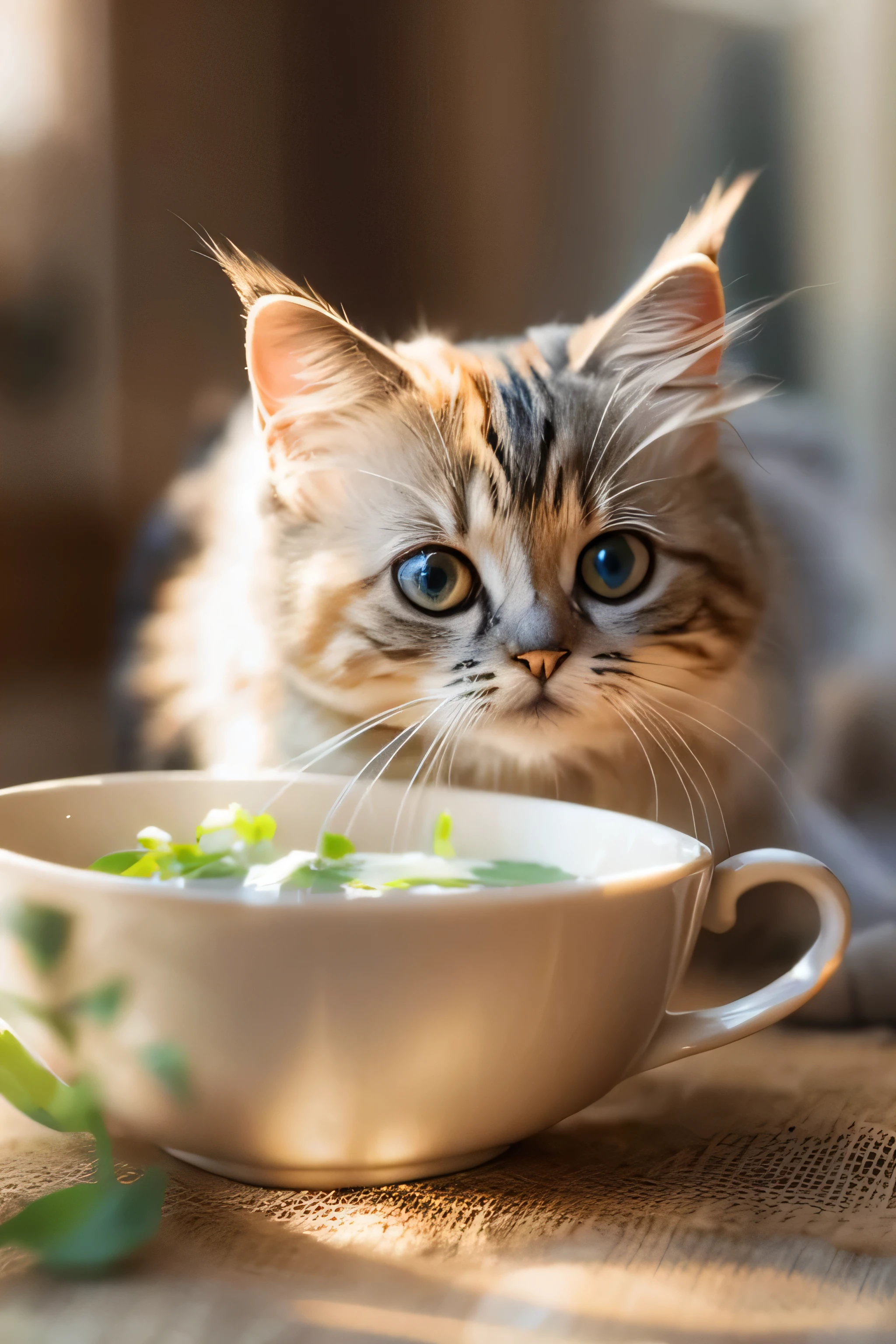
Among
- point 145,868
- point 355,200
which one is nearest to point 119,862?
point 145,868

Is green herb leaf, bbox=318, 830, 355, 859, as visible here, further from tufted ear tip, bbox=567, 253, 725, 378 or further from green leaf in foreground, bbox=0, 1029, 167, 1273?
tufted ear tip, bbox=567, 253, 725, 378

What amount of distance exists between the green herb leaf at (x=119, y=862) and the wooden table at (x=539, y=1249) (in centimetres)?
14

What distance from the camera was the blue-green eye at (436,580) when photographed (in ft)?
2.38

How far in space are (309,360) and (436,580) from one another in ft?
0.54

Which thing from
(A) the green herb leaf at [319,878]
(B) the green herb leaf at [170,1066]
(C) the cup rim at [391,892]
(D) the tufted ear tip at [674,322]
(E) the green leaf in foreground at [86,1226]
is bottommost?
(E) the green leaf in foreground at [86,1226]

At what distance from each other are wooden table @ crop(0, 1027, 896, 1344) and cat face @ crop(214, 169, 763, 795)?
0.86ft

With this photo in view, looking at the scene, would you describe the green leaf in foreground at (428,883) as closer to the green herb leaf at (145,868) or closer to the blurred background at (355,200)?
the green herb leaf at (145,868)

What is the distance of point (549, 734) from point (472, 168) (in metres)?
0.40

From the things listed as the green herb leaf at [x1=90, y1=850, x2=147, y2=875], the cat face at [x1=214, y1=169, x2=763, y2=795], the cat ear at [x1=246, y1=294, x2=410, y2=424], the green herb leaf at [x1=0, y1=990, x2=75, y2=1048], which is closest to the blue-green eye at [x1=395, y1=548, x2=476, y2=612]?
the cat face at [x1=214, y1=169, x2=763, y2=795]

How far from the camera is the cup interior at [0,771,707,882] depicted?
0.66 m

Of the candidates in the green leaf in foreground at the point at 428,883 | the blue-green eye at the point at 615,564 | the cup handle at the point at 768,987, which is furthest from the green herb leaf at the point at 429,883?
the blue-green eye at the point at 615,564

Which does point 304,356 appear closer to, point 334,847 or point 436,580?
point 436,580

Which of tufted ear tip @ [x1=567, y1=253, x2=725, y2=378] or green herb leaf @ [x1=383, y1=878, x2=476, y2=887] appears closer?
green herb leaf @ [x1=383, y1=878, x2=476, y2=887]

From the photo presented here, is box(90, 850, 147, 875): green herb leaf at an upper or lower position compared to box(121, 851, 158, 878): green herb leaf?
lower
